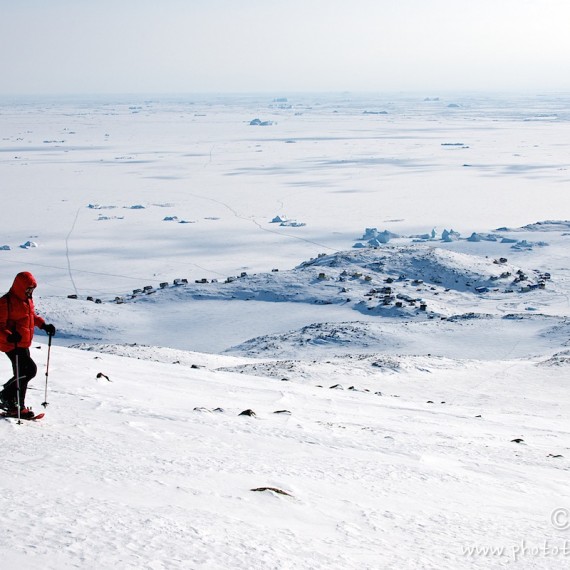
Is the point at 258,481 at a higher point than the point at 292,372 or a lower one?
higher

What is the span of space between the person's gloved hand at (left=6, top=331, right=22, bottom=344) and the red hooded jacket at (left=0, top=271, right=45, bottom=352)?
0.07ft

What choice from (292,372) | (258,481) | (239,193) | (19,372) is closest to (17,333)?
(19,372)

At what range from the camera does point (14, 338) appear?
18.7ft

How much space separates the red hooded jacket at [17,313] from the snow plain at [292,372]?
2.11 feet

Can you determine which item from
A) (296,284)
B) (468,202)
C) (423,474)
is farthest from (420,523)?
(468,202)

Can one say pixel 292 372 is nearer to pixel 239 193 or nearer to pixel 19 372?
pixel 19 372

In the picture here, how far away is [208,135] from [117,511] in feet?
358

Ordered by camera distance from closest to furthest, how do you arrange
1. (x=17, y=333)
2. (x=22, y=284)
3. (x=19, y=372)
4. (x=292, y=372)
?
(x=22, y=284) → (x=17, y=333) → (x=19, y=372) → (x=292, y=372)

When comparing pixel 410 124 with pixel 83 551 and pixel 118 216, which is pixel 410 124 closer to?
pixel 118 216

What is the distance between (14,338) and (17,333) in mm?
71

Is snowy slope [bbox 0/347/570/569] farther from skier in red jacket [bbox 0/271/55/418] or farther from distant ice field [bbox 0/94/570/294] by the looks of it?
distant ice field [bbox 0/94/570/294]

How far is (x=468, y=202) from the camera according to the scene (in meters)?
52.4

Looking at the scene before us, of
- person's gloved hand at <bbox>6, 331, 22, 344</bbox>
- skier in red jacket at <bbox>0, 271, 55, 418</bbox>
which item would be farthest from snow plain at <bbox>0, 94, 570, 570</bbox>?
person's gloved hand at <bbox>6, 331, 22, 344</bbox>

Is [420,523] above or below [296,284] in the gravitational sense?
above
